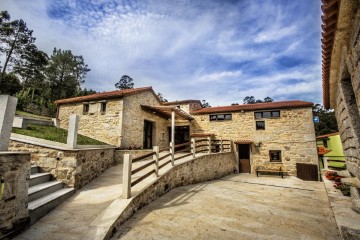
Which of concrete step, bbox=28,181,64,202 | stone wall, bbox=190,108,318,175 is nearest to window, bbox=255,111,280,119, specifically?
stone wall, bbox=190,108,318,175

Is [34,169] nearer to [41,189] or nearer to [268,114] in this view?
[41,189]

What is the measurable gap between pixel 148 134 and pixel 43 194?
8.13 meters

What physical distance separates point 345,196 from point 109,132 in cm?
992

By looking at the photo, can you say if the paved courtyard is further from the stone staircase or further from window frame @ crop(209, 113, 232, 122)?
window frame @ crop(209, 113, 232, 122)

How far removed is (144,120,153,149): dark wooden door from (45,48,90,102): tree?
21657 mm

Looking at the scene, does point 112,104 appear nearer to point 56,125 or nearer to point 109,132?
point 109,132

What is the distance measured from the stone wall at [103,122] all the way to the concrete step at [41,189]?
4.45 m

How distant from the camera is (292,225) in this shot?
4.00 metres

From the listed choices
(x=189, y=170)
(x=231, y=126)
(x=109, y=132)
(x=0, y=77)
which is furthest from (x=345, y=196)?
(x=0, y=77)

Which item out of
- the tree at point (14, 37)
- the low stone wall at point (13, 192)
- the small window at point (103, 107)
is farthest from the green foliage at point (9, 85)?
the low stone wall at point (13, 192)

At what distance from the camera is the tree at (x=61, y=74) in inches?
1015

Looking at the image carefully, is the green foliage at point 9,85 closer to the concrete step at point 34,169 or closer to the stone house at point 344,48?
the concrete step at point 34,169

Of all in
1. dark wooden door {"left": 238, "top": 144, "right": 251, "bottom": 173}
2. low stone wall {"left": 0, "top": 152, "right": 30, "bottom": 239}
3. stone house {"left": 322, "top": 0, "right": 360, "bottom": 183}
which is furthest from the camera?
dark wooden door {"left": 238, "top": 144, "right": 251, "bottom": 173}

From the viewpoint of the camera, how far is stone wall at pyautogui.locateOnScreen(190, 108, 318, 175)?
11.8m
